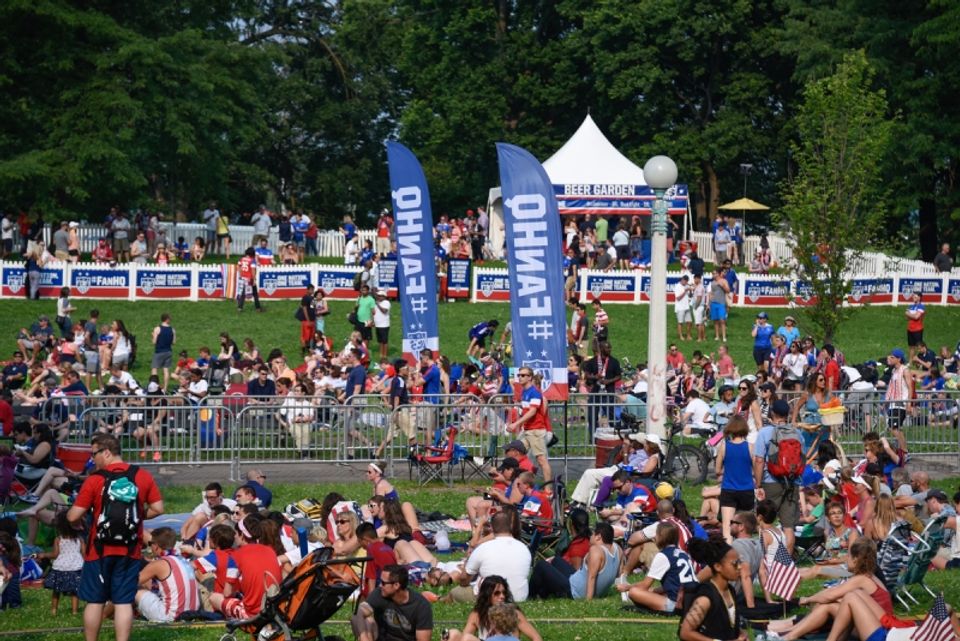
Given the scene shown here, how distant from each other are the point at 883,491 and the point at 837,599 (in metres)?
5.11

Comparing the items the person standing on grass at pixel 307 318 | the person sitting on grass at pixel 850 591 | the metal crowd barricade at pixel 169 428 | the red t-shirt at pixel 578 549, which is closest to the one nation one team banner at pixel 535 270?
the metal crowd barricade at pixel 169 428

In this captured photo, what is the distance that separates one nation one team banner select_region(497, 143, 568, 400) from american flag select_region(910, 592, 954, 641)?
10.7 metres

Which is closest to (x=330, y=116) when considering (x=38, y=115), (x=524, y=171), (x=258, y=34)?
(x=258, y=34)

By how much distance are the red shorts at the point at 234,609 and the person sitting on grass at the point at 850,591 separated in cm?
433

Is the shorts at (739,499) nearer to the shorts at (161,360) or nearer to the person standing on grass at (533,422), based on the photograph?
the person standing on grass at (533,422)

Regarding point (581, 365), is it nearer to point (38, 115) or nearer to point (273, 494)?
point (273, 494)

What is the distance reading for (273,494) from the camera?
2133 cm

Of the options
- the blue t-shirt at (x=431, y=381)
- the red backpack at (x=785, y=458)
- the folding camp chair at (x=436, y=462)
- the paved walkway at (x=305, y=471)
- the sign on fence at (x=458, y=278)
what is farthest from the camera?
the sign on fence at (x=458, y=278)

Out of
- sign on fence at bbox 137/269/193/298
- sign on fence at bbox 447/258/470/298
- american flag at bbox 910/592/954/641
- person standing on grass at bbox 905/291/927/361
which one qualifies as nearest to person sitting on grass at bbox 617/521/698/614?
american flag at bbox 910/592/954/641

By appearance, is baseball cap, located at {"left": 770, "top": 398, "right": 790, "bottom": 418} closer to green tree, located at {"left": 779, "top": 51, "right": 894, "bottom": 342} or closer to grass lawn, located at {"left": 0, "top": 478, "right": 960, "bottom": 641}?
grass lawn, located at {"left": 0, "top": 478, "right": 960, "bottom": 641}

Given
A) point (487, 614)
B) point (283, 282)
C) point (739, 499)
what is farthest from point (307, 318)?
point (487, 614)

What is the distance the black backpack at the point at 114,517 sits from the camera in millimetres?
11977

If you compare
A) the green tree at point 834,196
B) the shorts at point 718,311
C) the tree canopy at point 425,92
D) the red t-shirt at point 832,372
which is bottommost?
the red t-shirt at point 832,372

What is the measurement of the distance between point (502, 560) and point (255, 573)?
2.24m
